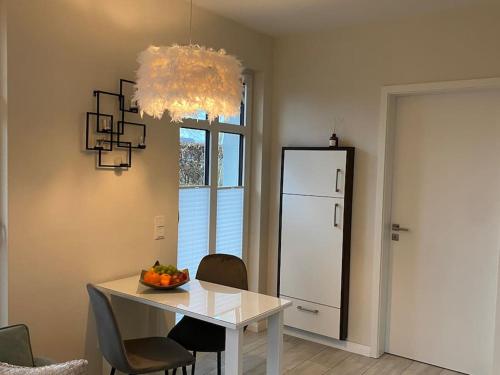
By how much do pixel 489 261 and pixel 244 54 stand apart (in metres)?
2.40

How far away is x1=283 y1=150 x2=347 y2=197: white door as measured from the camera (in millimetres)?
3748

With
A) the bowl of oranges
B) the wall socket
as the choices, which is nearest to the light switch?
the wall socket

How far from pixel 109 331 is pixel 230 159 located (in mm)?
2036

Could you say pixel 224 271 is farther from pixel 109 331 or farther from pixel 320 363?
pixel 320 363

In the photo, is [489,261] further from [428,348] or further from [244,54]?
[244,54]

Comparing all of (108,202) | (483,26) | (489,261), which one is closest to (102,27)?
(108,202)

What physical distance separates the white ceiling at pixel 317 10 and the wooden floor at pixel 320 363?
2593 millimetres

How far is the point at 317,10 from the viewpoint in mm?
3449

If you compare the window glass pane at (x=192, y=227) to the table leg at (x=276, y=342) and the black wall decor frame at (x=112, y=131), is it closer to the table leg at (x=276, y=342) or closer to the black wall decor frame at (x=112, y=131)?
the black wall decor frame at (x=112, y=131)

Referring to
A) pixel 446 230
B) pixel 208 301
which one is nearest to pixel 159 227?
pixel 208 301

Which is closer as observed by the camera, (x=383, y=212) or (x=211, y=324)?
(x=211, y=324)

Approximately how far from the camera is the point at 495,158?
10.8 feet

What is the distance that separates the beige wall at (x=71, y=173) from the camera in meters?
2.48

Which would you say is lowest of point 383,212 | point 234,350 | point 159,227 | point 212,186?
point 234,350
